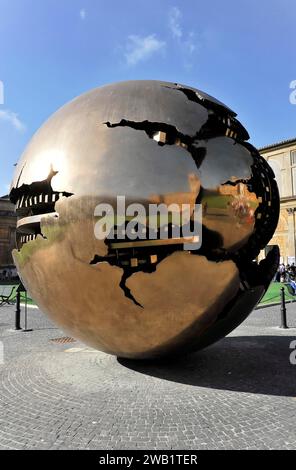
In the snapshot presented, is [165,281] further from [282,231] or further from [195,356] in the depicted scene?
[282,231]

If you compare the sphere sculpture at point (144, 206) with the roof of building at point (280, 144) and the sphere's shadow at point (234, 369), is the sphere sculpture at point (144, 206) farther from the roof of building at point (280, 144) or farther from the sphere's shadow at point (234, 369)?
the roof of building at point (280, 144)

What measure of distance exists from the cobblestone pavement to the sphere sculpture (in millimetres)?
667

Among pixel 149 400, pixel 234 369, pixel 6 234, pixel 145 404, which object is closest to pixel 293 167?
pixel 6 234

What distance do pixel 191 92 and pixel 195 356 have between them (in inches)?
186

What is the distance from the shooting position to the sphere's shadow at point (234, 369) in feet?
18.6
